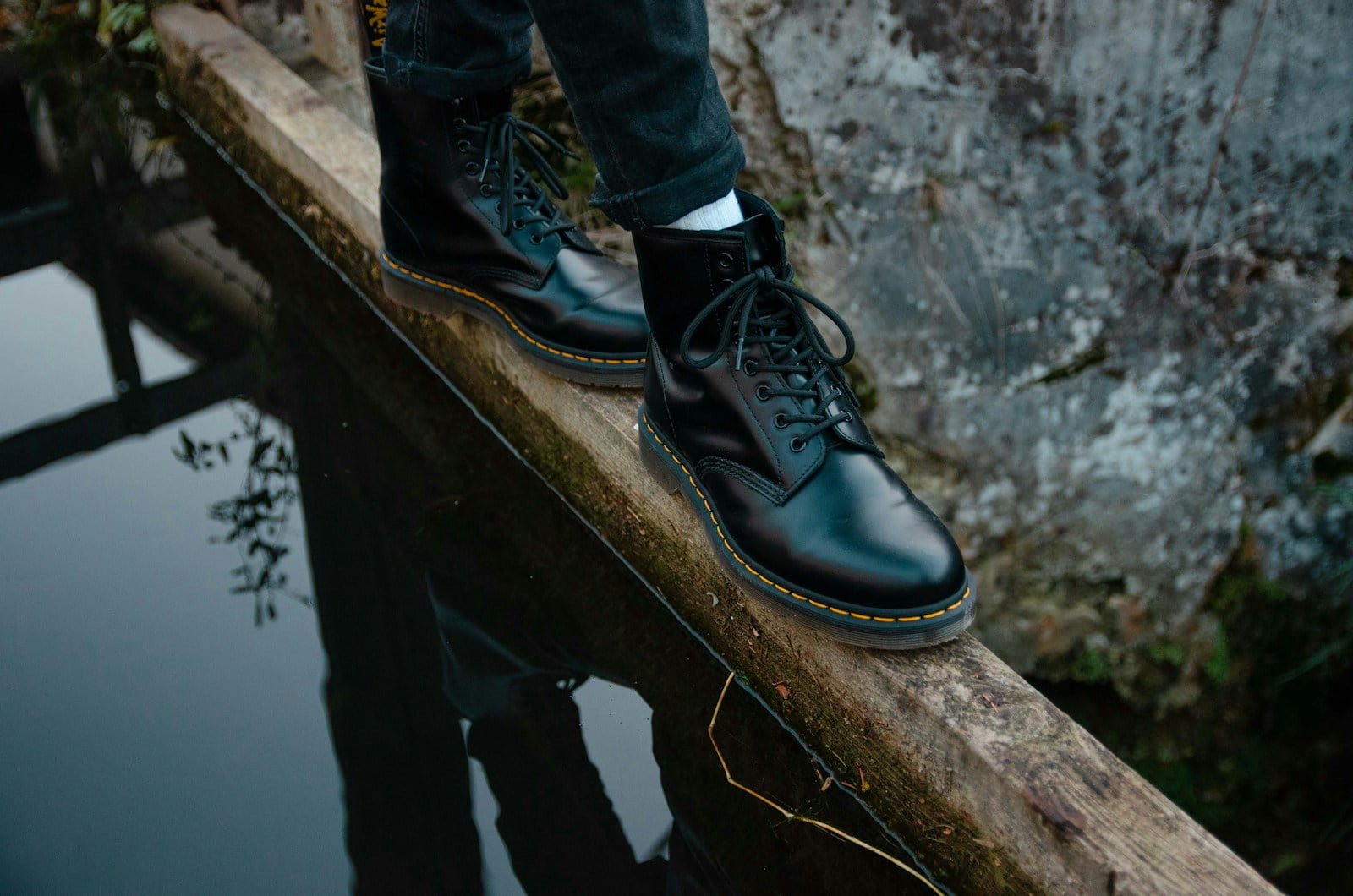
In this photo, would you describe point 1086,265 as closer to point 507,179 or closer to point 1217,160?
point 1217,160

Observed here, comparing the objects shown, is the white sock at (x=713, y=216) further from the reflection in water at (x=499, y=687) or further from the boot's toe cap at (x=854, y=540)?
the reflection in water at (x=499, y=687)

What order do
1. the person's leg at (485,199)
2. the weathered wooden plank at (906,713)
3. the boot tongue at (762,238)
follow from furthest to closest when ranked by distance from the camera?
the person's leg at (485,199), the boot tongue at (762,238), the weathered wooden plank at (906,713)

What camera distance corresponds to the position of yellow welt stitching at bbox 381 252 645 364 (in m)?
1.30

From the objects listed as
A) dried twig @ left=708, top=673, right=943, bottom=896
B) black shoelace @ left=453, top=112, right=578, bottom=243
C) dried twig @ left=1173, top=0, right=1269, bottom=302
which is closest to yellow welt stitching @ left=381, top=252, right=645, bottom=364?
black shoelace @ left=453, top=112, right=578, bottom=243

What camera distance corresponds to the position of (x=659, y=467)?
1191mm

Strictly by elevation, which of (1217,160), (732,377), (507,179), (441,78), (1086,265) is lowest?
(1086,265)

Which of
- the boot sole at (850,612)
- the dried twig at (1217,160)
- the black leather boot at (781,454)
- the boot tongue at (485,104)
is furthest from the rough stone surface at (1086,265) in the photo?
the boot sole at (850,612)

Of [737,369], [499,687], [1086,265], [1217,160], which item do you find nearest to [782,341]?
[737,369]

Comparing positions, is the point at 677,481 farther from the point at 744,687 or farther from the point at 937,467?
the point at 937,467

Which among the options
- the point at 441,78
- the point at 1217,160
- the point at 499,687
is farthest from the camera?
the point at 1217,160

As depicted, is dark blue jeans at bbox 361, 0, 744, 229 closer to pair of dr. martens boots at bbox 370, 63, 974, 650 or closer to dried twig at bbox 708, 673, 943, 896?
pair of dr. martens boots at bbox 370, 63, 974, 650

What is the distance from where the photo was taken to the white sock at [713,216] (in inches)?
41.4

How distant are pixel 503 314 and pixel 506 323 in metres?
0.01

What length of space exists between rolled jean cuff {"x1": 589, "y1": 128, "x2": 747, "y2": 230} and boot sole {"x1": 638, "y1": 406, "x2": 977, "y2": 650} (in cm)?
29
